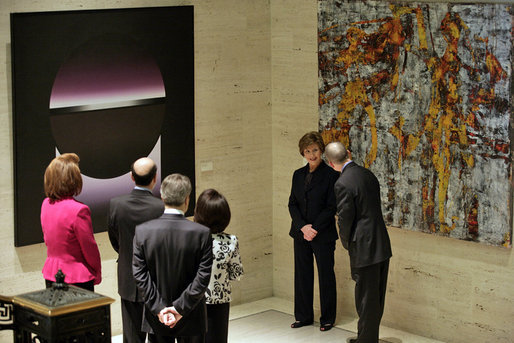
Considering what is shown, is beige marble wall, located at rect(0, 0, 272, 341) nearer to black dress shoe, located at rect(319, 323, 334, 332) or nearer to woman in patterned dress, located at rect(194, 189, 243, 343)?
black dress shoe, located at rect(319, 323, 334, 332)

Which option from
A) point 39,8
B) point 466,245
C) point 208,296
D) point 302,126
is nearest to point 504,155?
point 466,245

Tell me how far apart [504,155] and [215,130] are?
274 centimetres

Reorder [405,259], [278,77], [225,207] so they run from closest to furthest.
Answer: [225,207] < [405,259] < [278,77]

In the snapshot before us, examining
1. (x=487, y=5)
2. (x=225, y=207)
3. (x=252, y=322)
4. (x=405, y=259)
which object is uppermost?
(x=487, y=5)

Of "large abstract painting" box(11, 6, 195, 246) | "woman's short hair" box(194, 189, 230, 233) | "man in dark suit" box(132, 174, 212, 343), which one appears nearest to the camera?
"man in dark suit" box(132, 174, 212, 343)

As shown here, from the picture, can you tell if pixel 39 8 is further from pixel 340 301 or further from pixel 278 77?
pixel 340 301

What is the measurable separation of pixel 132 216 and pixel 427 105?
9.08ft

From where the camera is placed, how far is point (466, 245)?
7059mm

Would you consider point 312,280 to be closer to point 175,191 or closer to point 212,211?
point 212,211

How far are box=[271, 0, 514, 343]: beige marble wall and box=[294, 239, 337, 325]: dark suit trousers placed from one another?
0.35 meters

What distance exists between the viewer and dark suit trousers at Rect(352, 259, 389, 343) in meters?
6.74

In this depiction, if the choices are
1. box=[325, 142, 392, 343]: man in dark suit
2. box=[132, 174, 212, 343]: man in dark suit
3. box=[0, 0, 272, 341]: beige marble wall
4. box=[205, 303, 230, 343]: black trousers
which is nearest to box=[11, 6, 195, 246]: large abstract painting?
box=[0, 0, 272, 341]: beige marble wall

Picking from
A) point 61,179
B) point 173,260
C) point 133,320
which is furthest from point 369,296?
point 61,179

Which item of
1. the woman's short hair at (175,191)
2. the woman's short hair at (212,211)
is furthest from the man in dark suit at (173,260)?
the woman's short hair at (212,211)
